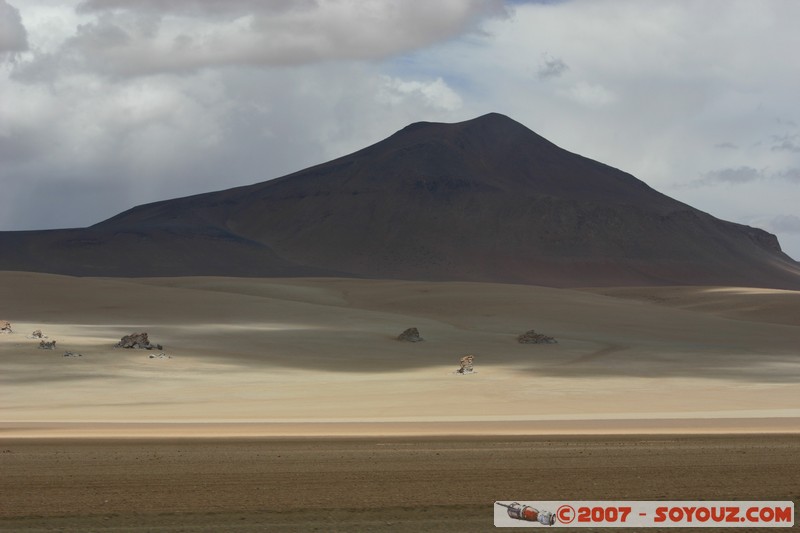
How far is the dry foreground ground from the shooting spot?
46.6 feet

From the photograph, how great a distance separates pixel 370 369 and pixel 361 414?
1127 centimetres

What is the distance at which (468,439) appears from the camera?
2097cm

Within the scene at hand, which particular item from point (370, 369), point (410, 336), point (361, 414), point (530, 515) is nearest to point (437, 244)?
point (410, 336)

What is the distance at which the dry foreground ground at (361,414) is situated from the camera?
46.6 ft

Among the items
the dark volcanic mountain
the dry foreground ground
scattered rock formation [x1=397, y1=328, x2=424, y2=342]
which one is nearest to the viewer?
the dry foreground ground

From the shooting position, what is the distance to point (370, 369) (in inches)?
1506

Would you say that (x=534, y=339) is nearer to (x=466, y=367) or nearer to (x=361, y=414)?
(x=466, y=367)

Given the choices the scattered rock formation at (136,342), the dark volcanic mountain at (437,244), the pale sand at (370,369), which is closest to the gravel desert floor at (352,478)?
the pale sand at (370,369)

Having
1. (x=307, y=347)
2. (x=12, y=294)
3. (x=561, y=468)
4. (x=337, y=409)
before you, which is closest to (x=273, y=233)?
(x=12, y=294)

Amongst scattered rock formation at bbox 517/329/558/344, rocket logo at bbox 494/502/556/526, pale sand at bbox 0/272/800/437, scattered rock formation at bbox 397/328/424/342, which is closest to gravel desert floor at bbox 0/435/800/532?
rocket logo at bbox 494/502/556/526

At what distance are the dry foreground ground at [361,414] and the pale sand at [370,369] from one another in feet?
0.40

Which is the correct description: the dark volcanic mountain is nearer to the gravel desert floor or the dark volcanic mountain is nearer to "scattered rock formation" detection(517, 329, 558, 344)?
"scattered rock formation" detection(517, 329, 558, 344)

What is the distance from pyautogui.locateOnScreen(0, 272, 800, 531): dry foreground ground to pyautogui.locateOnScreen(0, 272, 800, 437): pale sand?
12 cm

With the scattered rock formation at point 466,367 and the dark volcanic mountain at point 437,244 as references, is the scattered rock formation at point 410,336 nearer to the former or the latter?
the scattered rock formation at point 466,367
